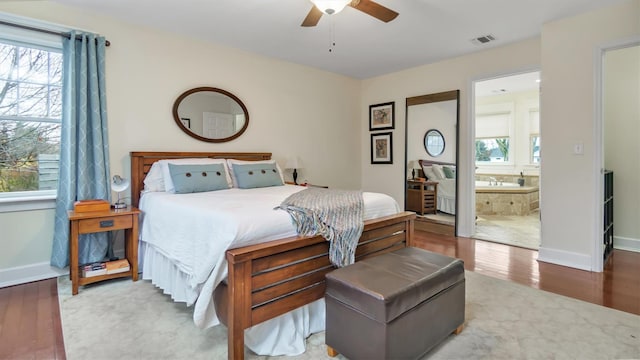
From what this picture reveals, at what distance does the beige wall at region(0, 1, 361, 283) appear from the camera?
294 centimetres

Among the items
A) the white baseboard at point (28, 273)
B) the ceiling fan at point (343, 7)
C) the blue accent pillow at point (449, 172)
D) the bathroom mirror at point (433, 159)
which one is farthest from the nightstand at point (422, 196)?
the white baseboard at point (28, 273)

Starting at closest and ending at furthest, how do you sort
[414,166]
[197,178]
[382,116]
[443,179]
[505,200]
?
[197,178] → [443,179] → [414,166] → [382,116] → [505,200]

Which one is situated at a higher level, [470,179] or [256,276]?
[470,179]

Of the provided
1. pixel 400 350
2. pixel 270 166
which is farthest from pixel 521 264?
pixel 270 166

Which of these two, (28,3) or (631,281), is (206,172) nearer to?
(28,3)

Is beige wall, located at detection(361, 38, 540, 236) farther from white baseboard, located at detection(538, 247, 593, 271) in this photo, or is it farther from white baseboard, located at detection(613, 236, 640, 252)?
white baseboard, located at detection(613, 236, 640, 252)

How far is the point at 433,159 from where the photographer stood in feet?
16.2

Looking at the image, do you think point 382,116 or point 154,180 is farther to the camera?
point 382,116

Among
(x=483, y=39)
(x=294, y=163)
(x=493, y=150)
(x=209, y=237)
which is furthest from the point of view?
(x=493, y=150)

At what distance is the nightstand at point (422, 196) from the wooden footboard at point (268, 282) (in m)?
3.27

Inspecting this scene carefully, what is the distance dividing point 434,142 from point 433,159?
255 millimetres

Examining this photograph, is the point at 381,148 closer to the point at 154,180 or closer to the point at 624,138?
the point at 624,138

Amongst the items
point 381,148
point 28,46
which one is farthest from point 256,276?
point 381,148

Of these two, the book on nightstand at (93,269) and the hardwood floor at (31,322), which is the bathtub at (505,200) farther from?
the hardwood floor at (31,322)
